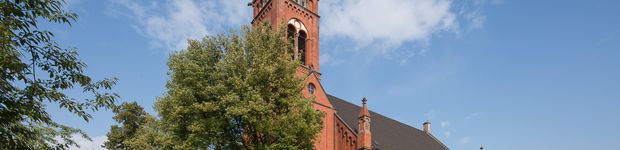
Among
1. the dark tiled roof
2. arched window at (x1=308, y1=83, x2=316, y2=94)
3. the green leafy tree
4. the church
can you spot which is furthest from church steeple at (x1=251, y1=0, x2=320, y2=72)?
the green leafy tree

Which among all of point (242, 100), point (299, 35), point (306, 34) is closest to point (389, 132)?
point (306, 34)

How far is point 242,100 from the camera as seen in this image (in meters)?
20.0

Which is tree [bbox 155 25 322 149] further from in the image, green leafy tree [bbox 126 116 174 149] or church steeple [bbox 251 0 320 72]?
church steeple [bbox 251 0 320 72]

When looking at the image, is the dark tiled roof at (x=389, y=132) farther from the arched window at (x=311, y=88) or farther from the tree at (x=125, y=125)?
the tree at (x=125, y=125)

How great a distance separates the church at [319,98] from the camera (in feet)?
102

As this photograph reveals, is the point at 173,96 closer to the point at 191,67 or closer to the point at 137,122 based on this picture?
the point at 191,67

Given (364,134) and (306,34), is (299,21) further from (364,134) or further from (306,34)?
(364,134)

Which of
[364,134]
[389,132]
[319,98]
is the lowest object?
[364,134]

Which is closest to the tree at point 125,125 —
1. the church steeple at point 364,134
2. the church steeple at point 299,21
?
the church steeple at point 299,21

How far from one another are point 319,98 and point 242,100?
40.7ft

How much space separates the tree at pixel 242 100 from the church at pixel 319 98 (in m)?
7.69

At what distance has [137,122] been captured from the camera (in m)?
41.6

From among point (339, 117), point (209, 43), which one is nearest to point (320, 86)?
point (339, 117)

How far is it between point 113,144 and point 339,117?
1977cm
